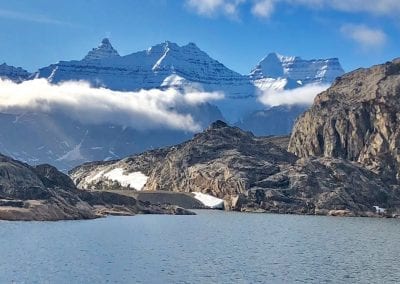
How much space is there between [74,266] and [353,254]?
131 ft

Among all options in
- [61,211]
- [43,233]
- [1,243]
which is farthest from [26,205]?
[1,243]

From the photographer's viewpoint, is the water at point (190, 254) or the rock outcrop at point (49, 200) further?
the rock outcrop at point (49, 200)

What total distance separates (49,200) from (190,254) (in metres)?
71.3

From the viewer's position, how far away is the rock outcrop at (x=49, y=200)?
445ft

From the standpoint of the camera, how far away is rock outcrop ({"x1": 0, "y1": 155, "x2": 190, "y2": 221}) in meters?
136

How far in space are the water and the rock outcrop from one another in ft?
29.4

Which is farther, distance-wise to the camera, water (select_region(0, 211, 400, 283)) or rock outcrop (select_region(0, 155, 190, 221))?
rock outcrop (select_region(0, 155, 190, 221))

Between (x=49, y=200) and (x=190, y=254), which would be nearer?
(x=190, y=254)

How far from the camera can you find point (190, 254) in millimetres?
85500

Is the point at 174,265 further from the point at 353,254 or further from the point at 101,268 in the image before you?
the point at 353,254

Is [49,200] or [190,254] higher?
[49,200]

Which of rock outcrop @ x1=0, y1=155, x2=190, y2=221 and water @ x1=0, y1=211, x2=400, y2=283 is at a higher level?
rock outcrop @ x1=0, y1=155, x2=190, y2=221

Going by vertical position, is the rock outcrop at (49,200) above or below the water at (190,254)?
above

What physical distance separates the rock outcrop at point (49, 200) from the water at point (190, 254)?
8.96 meters
